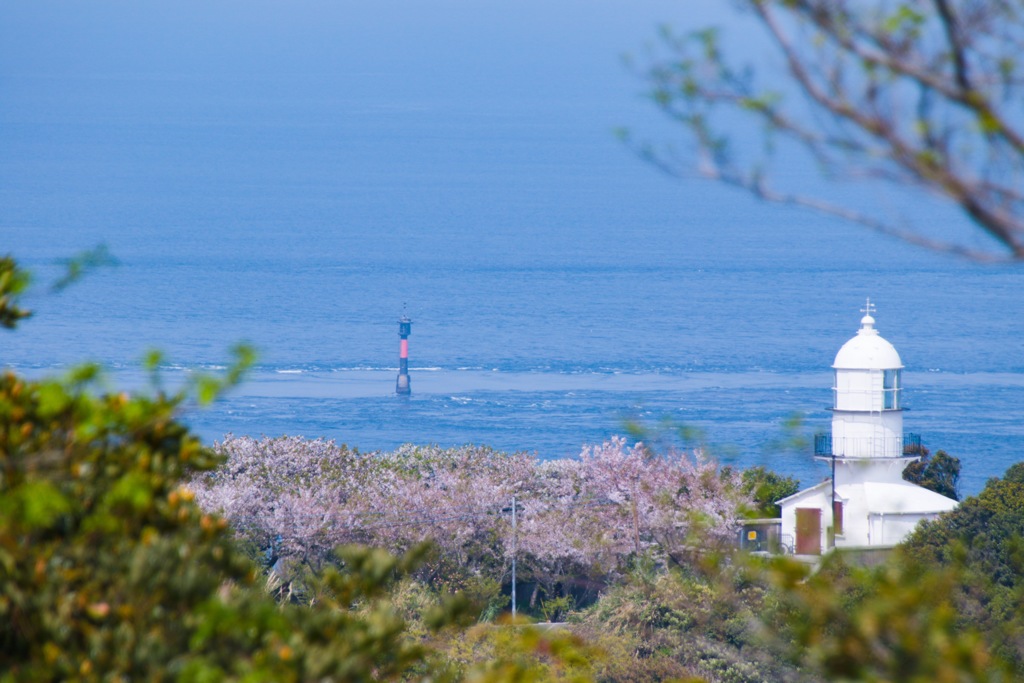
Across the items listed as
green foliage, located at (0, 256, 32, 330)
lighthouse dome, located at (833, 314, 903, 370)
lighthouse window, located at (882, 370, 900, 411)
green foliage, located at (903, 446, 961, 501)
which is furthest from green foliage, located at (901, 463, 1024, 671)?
green foliage, located at (0, 256, 32, 330)

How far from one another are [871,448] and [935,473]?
22.3ft

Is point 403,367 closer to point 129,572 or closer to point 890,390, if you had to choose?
point 890,390

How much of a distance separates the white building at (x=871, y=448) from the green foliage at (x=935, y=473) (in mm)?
5034

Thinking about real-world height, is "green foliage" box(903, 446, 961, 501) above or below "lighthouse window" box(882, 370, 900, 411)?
below

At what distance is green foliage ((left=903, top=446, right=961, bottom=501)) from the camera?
3195 cm

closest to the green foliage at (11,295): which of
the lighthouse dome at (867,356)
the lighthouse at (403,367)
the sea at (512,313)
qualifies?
the sea at (512,313)

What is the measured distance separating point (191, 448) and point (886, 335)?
309ft

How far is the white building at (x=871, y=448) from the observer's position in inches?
971

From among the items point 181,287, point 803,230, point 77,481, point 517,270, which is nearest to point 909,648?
point 77,481

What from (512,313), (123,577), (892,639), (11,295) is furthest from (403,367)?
(892,639)

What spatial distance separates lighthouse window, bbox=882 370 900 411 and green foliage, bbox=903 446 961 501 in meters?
4.80

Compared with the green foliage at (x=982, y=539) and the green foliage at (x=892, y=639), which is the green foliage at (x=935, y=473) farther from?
the green foliage at (x=892, y=639)

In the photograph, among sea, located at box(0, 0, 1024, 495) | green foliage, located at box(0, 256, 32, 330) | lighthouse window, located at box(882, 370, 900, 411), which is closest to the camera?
green foliage, located at box(0, 256, 32, 330)

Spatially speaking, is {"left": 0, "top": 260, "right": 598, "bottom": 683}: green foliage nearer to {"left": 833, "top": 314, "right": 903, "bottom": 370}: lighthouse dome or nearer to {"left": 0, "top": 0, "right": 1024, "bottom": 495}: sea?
{"left": 0, "top": 0, "right": 1024, "bottom": 495}: sea
